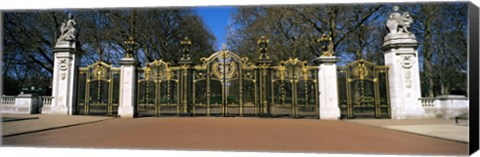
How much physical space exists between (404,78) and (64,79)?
46.6 ft

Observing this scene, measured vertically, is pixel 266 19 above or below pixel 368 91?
above

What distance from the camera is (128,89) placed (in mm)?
13594

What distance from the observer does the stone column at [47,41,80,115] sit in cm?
1343

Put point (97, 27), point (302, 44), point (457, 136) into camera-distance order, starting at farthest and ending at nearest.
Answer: point (97, 27) → point (302, 44) → point (457, 136)

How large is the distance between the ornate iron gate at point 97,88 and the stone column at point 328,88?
8.86 m

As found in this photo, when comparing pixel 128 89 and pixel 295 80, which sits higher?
pixel 295 80

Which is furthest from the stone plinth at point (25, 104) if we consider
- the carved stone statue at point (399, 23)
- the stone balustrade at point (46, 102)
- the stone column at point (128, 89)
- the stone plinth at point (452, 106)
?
the stone plinth at point (452, 106)

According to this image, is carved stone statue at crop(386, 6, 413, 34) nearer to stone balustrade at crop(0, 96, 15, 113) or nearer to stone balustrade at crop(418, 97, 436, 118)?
stone balustrade at crop(418, 97, 436, 118)

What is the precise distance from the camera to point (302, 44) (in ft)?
68.1

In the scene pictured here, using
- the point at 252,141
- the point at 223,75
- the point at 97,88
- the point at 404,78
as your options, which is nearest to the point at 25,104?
the point at 97,88

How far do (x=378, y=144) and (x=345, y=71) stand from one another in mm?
6862

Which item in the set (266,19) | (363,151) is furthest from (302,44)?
(363,151)

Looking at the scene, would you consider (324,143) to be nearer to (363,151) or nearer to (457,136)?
(363,151)

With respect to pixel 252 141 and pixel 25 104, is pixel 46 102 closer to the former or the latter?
pixel 25 104
